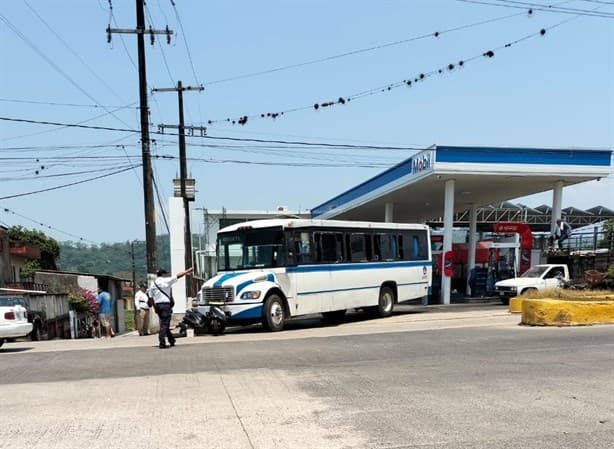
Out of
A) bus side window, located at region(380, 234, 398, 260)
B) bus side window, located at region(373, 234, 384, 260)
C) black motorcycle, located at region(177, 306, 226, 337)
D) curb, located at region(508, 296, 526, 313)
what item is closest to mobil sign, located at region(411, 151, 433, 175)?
bus side window, located at region(380, 234, 398, 260)

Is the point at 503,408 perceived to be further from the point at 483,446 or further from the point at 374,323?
the point at 374,323

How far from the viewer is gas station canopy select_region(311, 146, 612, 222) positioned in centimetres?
2327

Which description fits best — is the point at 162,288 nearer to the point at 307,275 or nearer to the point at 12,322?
the point at 12,322

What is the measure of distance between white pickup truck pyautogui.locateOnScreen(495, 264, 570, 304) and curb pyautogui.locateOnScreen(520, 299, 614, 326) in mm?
7991

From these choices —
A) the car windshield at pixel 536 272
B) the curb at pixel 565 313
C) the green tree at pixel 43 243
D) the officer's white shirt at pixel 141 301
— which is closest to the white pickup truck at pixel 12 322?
the officer's white shirt at pixel 141 301

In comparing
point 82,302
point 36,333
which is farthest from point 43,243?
point 36,333

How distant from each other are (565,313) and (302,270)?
22.3 feet

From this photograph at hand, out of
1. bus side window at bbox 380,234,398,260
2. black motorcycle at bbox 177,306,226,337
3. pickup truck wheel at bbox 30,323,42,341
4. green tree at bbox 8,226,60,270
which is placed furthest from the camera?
green tree at bbox 8,226,60,270

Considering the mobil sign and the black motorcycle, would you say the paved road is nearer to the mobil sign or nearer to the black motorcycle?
the black motorcycle

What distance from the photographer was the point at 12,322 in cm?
1374

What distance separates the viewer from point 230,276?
615 inches

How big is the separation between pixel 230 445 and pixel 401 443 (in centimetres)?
150

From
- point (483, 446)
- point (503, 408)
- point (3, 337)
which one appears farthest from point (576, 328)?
point (3, 337)

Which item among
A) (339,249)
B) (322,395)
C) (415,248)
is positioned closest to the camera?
(322,395)
